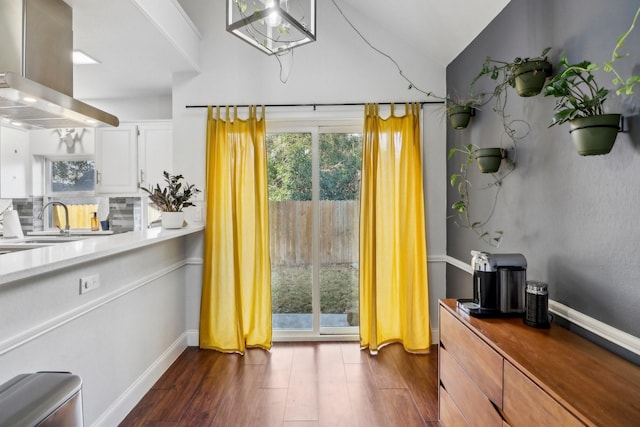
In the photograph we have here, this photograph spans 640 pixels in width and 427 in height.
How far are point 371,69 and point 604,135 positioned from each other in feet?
7.43

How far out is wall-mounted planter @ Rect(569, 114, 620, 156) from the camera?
4.15 ft

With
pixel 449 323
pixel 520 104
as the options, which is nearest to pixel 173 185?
pixel 449 323

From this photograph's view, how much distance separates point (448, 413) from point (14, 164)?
4.59 m

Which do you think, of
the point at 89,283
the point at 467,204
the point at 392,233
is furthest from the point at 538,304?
the point at 89,283

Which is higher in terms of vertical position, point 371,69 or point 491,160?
point 371,69

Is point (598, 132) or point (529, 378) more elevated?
point (598, 132)

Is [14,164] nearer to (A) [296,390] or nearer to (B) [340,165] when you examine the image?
(B) [340,165]

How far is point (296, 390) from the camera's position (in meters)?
2.45

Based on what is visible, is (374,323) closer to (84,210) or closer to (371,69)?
(371,69)

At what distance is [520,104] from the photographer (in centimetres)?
200

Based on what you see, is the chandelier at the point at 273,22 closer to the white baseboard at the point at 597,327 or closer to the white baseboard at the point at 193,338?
the white baseboard at the point at 597,327

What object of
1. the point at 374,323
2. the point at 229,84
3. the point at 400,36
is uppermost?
the point at 400,36

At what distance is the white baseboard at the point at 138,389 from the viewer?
198 cm

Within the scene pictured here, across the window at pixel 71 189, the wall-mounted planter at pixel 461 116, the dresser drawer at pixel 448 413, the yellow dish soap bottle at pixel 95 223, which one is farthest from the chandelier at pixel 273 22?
the yellow dish soap bottle at pixel 95 223
